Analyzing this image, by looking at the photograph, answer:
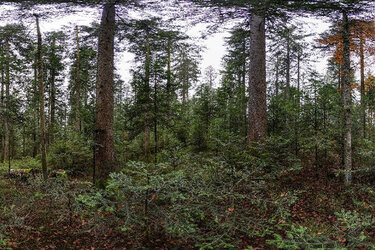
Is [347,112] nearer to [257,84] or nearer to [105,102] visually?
[257,84]

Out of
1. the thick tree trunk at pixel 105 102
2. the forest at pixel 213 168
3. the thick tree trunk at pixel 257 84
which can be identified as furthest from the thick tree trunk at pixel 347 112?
the thick tree trunk at pixel 105 102

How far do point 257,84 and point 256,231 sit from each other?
6.03m

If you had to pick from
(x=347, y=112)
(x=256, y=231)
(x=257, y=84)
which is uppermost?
(x=257, y=84)

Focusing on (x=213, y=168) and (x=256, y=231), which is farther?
(x=213, y=168)

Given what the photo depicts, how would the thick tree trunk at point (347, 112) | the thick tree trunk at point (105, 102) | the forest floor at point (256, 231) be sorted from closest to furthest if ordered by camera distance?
1. the forest floor at point (256, 231)
2. the thick tree trunk at point (105, 102)
3. the thick tree trunk at point (347, 112)

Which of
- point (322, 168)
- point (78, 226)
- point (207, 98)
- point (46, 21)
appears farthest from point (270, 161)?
point (46, 21)

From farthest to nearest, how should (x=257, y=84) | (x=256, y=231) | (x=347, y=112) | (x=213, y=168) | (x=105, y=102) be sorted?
(x=257, y=84), (x=347, y=112), (x=105, y=102), (x=213, y=168), (x=256, y=231)

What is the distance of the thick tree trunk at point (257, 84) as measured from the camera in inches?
337

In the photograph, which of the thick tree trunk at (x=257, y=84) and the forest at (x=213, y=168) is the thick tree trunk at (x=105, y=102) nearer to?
the forest at (x=213, y=168)

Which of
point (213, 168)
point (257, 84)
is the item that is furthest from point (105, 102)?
point (257, 84)

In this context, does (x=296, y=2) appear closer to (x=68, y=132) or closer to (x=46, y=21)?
(x=46, y=21)

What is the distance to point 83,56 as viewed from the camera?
1778 centimetres

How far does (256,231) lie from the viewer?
415 centimetres

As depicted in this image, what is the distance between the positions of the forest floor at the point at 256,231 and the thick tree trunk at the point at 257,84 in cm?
220
